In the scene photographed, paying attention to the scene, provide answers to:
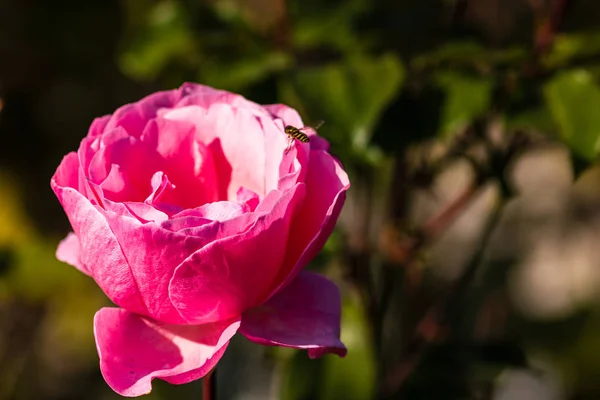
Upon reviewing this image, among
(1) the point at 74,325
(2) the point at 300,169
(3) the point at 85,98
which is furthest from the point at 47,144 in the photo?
(2) the point at 300,169

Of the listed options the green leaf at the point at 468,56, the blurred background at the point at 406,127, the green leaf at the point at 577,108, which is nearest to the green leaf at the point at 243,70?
the blurred background at the point at 406,127

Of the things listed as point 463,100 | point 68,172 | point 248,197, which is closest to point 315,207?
point 248,197

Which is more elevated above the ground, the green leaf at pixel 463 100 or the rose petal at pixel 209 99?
the rose petal at pixel 209 99

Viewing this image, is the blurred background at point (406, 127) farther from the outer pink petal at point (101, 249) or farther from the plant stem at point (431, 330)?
the outer pink petal at point (101, 249)

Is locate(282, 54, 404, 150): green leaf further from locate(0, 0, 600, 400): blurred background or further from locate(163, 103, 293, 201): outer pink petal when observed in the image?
locate(163, 103, 293, 201): outer pink petal

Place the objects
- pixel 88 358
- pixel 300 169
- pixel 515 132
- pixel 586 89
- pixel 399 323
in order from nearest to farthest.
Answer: pixel 300 169, pixel 586 89, pixel 515 132, pixel 399 323, pixel 88 358

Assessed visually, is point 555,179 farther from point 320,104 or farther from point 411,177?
point 320,104

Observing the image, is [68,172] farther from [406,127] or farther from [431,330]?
[431,330]
